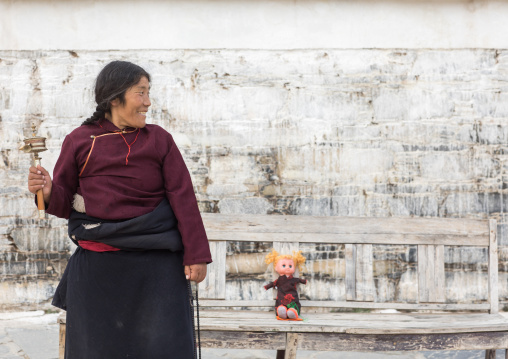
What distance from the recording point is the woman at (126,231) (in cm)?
240

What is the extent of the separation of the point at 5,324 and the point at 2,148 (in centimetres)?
141

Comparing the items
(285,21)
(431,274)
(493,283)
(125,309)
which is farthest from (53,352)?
(285,21)

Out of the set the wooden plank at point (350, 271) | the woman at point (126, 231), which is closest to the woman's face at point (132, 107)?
the woman at point (126, 231)

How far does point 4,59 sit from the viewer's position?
495 centimetres

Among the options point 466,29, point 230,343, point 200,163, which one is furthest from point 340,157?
point 230,343

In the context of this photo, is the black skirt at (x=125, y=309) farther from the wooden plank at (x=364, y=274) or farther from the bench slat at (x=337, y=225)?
the wooden plank at (x=364, y=274)

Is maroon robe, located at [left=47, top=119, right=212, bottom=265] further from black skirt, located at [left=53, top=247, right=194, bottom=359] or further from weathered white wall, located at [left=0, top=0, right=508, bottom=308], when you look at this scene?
weathered white wall, located at [left=0, top=0, right=508, bottom=308]

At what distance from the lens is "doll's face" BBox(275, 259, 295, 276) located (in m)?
3.61

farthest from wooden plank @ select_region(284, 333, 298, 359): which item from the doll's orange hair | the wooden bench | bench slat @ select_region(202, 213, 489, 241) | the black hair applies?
the black hair

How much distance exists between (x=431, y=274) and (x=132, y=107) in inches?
89.1

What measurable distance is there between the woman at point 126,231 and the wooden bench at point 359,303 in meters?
0.77

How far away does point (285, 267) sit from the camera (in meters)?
3.62

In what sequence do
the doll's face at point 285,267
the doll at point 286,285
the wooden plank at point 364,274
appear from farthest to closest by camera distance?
1. the wooden plank at point 364,274
2. the doll's face at point 285,267
3. the doll at point 286,285

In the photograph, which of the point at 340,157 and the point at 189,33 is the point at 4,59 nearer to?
the point at 189,33
